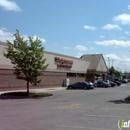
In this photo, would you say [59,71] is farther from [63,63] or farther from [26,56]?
[26,56]

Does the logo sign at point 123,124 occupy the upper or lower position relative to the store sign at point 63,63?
lower

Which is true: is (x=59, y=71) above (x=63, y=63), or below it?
below

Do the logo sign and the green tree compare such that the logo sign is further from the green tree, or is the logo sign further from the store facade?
the store facade

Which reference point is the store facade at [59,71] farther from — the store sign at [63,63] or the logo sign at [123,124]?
the logo sign at [123,124]

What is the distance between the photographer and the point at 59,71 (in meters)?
49.5

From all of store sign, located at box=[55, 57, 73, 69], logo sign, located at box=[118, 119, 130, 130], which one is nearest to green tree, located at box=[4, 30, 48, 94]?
logo sign, located at box=[118, 119, 130, 130]

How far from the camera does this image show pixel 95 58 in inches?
2790

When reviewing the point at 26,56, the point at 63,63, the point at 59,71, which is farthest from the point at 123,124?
the point at 63,63

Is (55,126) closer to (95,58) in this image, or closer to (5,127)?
(5,127)

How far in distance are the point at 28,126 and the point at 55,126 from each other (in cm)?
103

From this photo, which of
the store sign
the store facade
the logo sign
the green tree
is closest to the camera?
the logo sign

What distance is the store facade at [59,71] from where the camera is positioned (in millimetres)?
33562

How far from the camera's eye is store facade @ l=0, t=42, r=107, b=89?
33.6 metres

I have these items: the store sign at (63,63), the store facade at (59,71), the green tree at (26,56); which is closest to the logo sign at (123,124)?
the green tree at (26,56)
